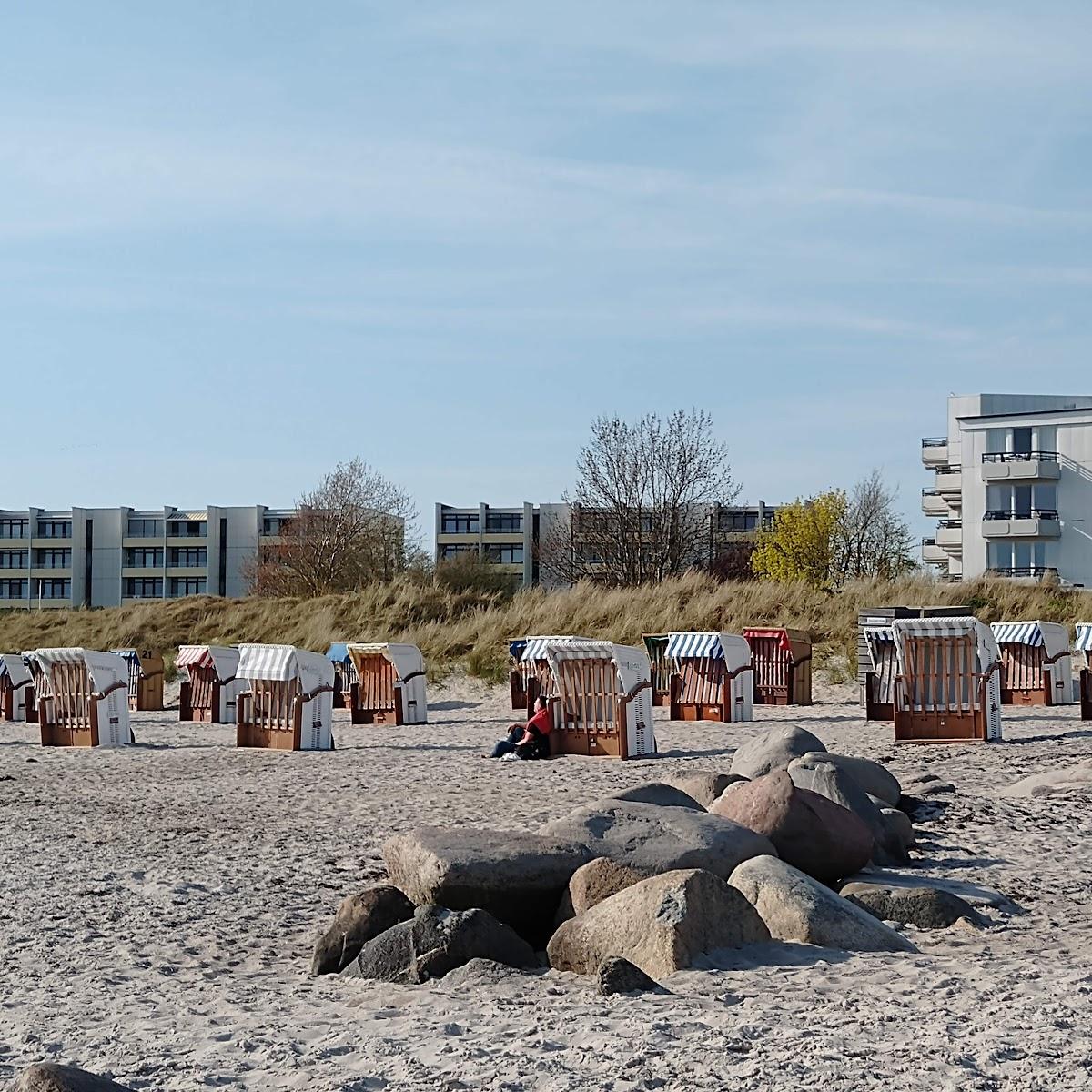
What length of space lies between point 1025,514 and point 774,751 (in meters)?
59.3

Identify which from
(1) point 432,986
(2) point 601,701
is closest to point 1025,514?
(2) point 601,701

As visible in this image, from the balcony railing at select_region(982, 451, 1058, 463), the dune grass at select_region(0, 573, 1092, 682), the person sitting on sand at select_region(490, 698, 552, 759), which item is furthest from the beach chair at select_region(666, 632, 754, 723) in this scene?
the balcony railing at select_region(982, 451, 1058, 463)

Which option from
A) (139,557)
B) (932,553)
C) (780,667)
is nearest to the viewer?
(780,667)

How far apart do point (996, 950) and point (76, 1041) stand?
4210mm

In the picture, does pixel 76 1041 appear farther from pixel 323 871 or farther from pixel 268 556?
pixel 268 556

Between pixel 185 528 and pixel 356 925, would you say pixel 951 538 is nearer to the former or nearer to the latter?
pixel 185 528

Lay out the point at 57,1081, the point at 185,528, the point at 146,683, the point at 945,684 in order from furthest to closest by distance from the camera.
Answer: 1. the point at 185,528
2. the point at 146,683
3. the point at 945,684
4. the point at 57,1081

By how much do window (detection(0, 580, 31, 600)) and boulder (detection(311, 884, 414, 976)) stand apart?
12288 cm

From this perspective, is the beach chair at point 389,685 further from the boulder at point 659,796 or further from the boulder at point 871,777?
the boulder at point 659,796

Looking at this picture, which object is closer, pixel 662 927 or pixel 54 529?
pixel 662 927

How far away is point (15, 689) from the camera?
3095cm

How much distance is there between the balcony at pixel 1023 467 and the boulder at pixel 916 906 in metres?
63.6

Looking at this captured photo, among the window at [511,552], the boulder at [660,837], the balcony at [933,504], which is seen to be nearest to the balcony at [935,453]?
the balcony at [933,504]

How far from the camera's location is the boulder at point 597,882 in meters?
7.41
